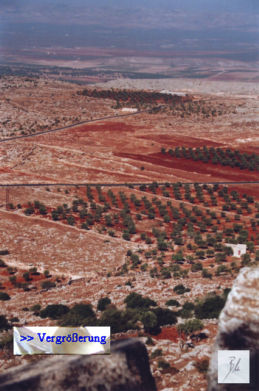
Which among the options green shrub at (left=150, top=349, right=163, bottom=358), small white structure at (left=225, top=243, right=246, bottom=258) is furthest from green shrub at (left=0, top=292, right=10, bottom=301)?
small white structure at (left=225, top=243, right=246, bottom=258)

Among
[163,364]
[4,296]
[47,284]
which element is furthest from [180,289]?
[163,364]

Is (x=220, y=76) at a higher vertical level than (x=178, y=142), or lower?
higher

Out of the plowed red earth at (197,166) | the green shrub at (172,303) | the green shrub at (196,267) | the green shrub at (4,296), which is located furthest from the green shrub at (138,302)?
the plowed red earth at (197,166)

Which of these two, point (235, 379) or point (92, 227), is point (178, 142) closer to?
point (92, 227)

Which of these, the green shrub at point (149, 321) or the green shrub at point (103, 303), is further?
the green shrub at point (103, 303)

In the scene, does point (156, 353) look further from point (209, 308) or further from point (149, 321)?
point (209, 308)

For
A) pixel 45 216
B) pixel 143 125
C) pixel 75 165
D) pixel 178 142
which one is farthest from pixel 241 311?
pixel 143 125
